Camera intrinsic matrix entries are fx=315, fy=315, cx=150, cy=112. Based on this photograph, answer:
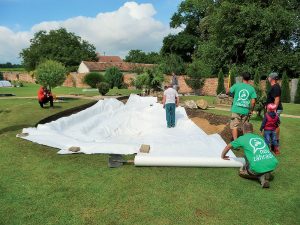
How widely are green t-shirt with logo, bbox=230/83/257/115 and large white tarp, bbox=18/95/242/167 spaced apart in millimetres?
1088

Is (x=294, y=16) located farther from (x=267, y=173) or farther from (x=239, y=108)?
(x=267, y=173)

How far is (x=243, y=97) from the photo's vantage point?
25.6 ft

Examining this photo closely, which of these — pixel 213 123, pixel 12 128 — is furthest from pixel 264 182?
pixel 12 128

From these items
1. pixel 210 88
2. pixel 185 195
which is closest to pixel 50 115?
pixel 185 195

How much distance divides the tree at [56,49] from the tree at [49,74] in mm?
47573

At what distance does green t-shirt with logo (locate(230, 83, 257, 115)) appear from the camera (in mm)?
7797

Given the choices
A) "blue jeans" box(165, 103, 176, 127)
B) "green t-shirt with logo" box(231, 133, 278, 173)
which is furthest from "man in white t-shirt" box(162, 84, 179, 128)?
"green t-shirt with logo" box(231, 133, 278, 173)

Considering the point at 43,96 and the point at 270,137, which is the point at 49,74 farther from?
the point at 270,137

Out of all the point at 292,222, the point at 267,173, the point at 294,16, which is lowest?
the point at 292,222

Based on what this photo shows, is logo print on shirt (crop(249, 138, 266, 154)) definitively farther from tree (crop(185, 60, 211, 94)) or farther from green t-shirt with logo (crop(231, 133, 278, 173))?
tree (crop(185, 60, 211, 94))

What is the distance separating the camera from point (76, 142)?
8.49 m

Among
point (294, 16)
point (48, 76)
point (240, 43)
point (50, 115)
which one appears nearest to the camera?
point (50, 115)

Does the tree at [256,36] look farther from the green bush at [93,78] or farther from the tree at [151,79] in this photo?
the green bush at [93,78]

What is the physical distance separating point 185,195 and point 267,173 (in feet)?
5.12
